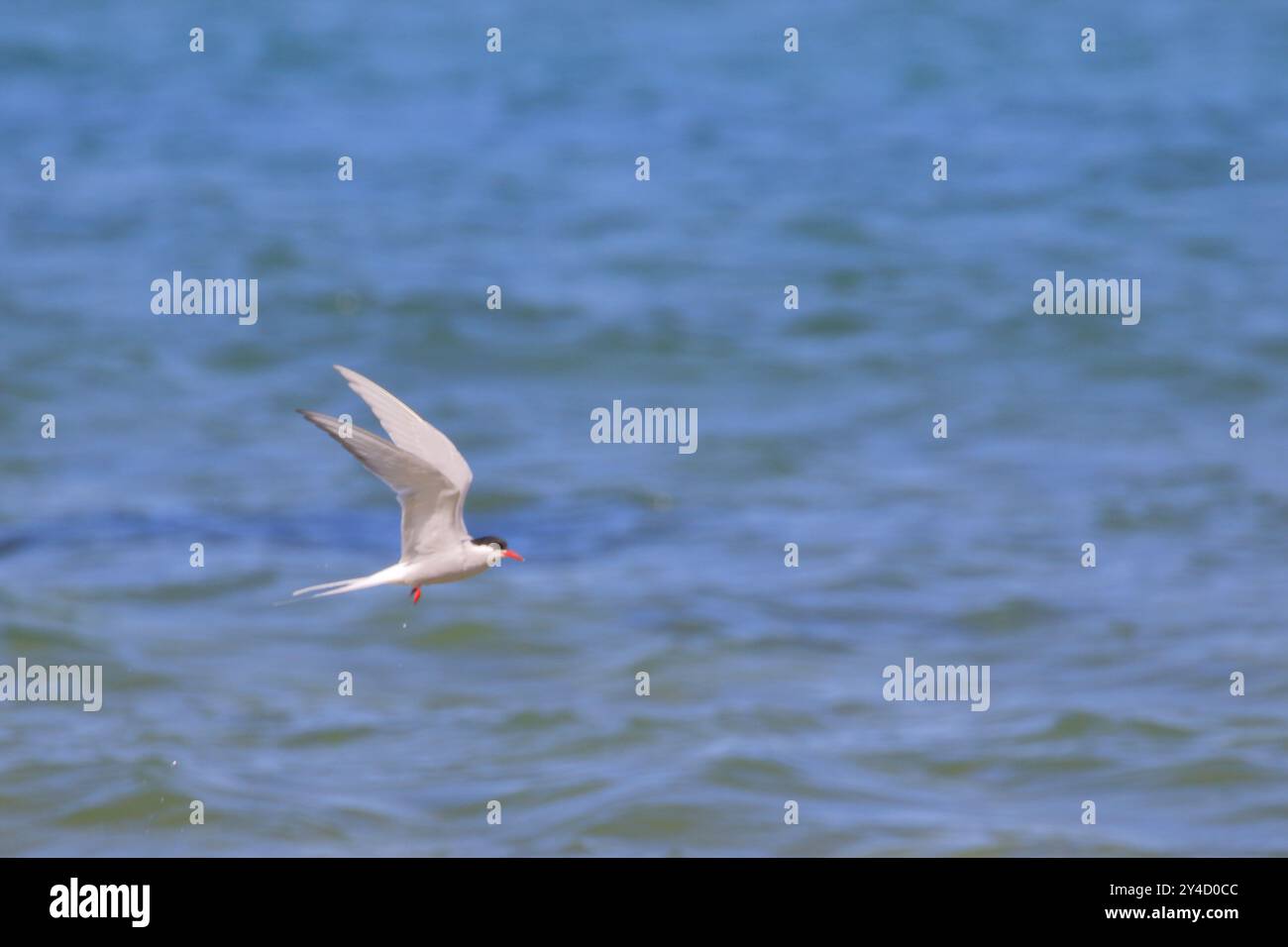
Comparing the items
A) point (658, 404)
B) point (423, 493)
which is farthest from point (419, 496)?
point (658, 404)

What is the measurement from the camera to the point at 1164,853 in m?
7.47

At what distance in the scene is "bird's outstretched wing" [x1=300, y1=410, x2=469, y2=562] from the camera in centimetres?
479

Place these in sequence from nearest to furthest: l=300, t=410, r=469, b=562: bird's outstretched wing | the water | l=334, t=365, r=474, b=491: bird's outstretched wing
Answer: l=300, t=410, r=469, b=562: bird's outstretched wing → l=334, t=365, r=474, b=491: bird's outstretched wing → the water

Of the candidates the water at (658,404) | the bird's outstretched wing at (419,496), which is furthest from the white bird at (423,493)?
the water at (658,404)

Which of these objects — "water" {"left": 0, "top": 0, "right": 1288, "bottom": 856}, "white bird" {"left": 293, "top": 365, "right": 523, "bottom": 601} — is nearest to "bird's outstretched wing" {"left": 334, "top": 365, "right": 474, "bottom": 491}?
"white bird" {"left": 293, "top": 365, "right": 523, "bottom": 601}

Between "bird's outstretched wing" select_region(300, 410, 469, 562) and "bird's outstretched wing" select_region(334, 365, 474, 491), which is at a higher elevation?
"bird's outstretched wing" select_region(334, 365, 474, 491)

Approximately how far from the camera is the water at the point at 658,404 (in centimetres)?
821

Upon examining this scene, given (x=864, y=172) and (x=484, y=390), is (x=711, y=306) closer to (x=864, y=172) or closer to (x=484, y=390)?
A: (x=484, y=390)

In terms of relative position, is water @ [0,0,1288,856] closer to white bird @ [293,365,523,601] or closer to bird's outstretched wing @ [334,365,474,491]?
white bird @ [293,365,523,601]

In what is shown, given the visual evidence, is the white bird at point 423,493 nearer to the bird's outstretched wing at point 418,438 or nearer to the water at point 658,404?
the bird's outstretched wing at point 418,438

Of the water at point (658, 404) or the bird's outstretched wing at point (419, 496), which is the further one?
the water at point (658, 404)

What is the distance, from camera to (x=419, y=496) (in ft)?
16.3

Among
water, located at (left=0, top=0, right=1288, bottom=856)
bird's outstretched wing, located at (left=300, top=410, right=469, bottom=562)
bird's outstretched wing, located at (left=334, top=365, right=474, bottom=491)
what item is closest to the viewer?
bird's outstretched wing, located at (left=300, top=410, right=469, bottom=562)

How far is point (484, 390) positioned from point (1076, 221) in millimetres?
6262
